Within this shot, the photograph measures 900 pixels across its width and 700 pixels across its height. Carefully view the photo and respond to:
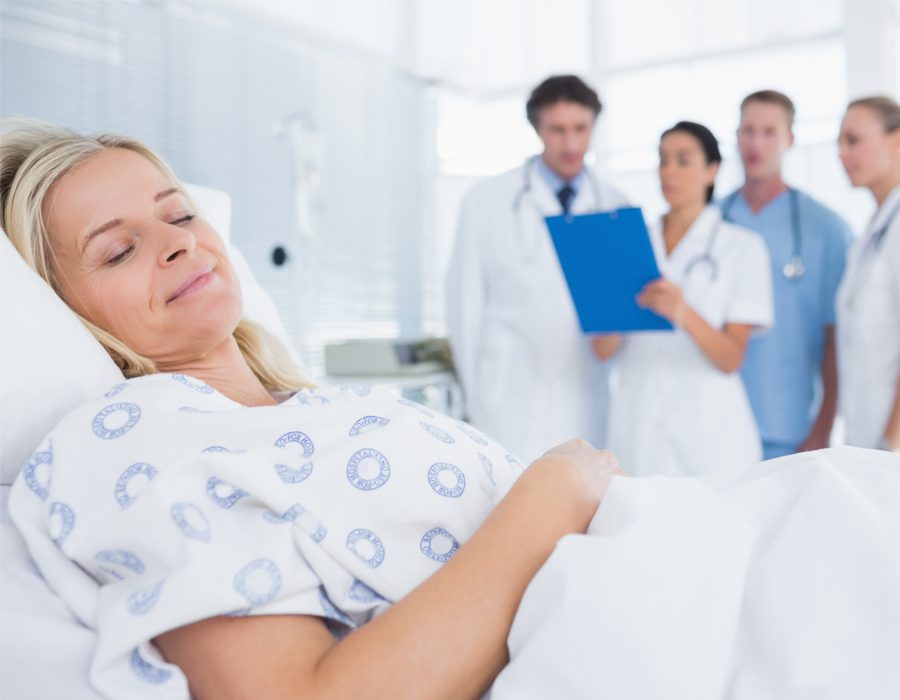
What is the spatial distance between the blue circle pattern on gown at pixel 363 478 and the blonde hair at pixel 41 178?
40 centimetres

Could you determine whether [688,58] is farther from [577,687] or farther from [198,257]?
[577,687]

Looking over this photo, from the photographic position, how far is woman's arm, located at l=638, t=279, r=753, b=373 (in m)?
2.34

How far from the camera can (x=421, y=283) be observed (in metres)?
4.46

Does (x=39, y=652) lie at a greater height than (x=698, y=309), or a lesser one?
lesser

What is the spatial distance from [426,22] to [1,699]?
4.20 m

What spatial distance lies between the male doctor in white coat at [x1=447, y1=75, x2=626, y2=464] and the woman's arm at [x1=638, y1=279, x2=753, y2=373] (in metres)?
0.42

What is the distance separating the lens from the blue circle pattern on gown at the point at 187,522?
73cm

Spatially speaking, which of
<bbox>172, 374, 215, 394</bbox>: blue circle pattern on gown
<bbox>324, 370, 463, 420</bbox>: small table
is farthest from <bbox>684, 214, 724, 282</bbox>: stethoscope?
<bbox>172, 374, 215, 394</bbox>: blue circle pattern on gown

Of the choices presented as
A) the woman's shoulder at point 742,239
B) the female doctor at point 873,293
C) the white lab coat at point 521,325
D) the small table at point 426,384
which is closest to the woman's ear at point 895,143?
the female doctor at point 873,293

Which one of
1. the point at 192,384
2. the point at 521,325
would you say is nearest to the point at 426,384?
the point at 521,325

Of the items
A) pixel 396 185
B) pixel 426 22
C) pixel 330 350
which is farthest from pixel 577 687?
pixel 426 22

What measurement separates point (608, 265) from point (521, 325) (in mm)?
565

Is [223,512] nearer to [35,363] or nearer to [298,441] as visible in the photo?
[298,441]

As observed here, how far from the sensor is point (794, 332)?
2.82 meters
